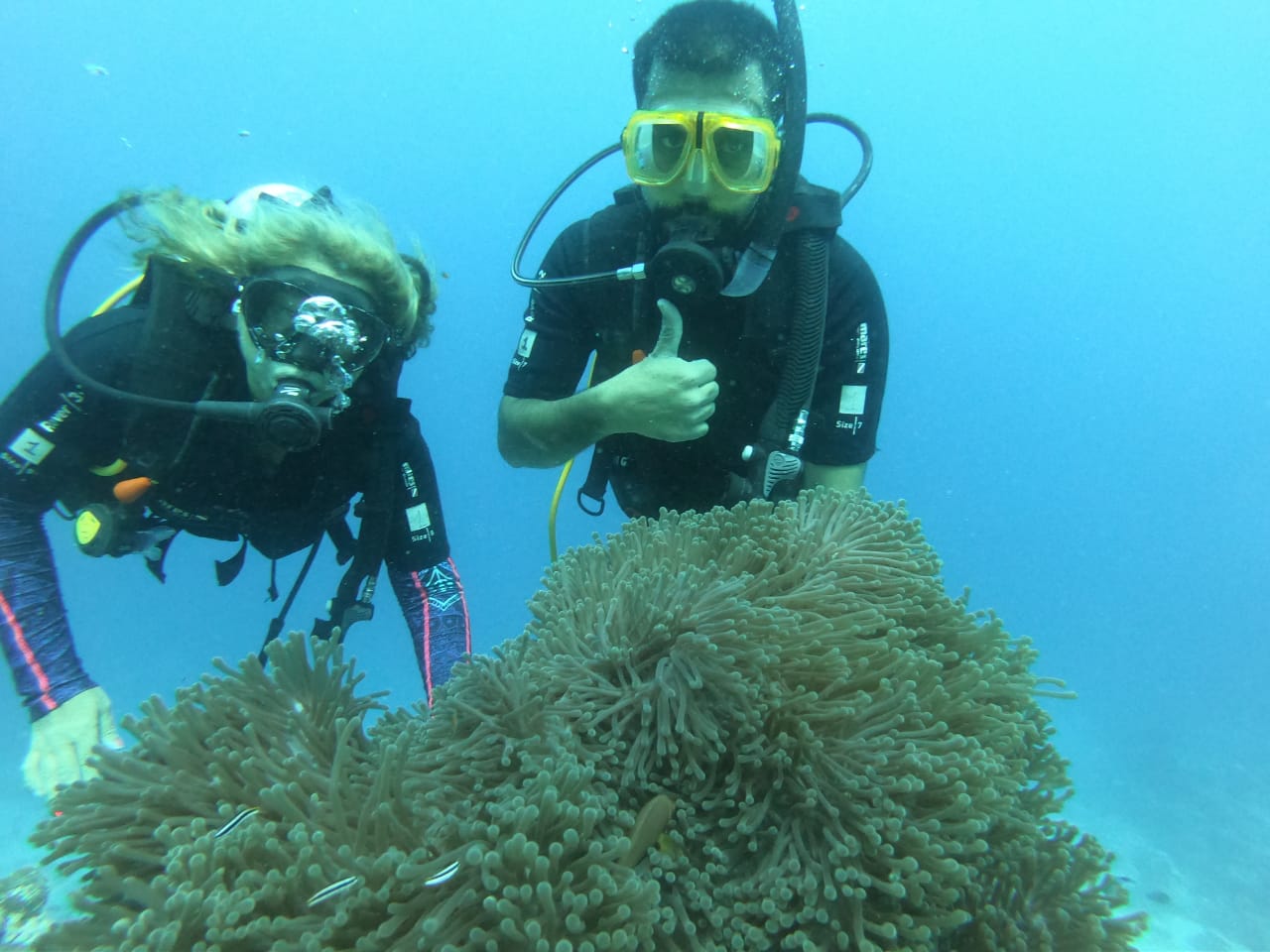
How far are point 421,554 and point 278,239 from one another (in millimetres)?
1843

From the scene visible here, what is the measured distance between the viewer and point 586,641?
76.2 inches

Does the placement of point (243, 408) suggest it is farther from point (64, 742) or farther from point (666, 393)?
point (666, 393)

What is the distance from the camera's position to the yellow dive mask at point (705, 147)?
3338mm

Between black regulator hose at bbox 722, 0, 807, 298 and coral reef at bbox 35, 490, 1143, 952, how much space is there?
6.29ft

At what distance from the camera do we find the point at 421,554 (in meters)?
4.29

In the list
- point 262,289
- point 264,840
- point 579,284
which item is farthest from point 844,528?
point 262,289

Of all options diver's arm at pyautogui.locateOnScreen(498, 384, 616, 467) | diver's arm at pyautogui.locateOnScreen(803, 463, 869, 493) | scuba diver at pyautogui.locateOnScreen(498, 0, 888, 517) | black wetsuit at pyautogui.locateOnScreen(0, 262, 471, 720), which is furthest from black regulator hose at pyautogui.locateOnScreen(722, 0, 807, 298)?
black wetsuit at pyautogui.locateOnScreen(0, 262, 471, 720)

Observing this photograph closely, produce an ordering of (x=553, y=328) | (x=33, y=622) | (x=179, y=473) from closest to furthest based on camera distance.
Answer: (x=33, y=622)
(x=179, y=473)
(x=553, y=328)


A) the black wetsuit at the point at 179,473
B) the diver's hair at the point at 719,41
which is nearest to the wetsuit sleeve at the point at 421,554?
the black wetsuit at the point at 179,473

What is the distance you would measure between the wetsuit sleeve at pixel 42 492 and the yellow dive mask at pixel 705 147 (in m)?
2.80

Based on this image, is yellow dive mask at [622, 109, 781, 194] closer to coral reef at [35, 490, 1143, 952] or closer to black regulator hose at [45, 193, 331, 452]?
black regulator hose at [45, 193, 331, 452]

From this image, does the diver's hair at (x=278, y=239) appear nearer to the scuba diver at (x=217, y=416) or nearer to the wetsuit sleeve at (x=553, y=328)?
the scuba diver at (x=217, y=416)

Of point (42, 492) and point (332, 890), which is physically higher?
point (42, 492)

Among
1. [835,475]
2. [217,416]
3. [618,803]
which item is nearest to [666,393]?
[835,475]
